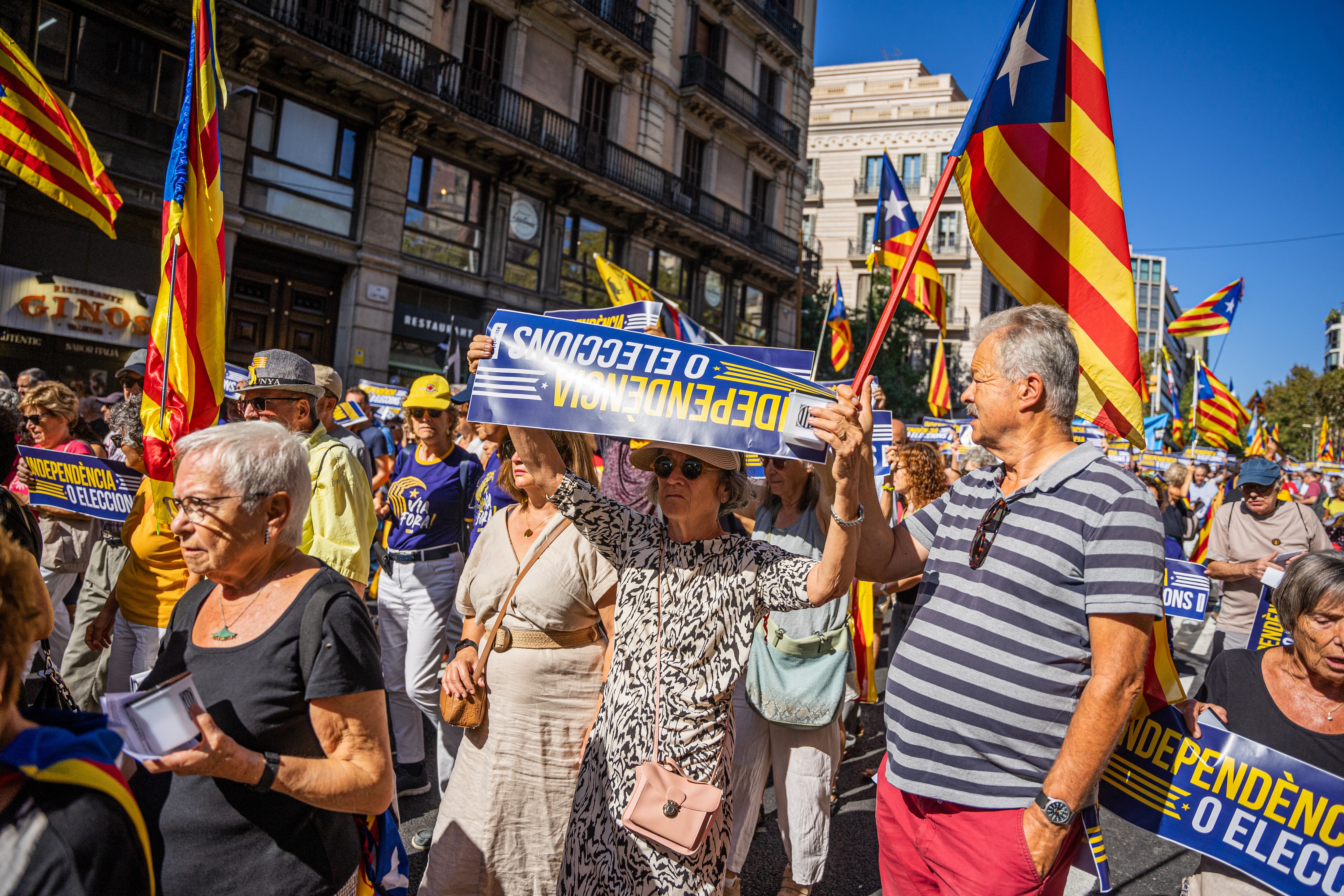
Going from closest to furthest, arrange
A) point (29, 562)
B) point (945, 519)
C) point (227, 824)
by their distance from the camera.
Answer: point (29, 562) < point (227, 824) < point (945, 519)

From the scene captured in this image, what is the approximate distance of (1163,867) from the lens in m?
4.19

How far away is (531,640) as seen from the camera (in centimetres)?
297

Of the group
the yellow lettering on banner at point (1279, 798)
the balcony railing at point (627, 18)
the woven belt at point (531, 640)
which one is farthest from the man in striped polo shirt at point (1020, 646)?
the balcony railing at point (627, 18)

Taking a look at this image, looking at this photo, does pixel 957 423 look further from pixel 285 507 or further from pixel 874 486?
pixel 285 507

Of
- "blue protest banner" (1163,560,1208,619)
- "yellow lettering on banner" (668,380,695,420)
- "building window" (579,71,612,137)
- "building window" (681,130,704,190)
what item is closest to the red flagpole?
"yellow lettering on banner" (668,380,695,420)

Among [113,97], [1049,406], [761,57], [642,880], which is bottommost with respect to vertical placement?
[642,880]

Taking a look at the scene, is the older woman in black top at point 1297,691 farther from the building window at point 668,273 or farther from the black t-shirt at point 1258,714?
the building window at point 668,273

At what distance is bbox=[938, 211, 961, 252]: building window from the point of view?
136 feet

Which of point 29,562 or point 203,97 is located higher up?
point 203,97

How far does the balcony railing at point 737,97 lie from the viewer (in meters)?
22.8

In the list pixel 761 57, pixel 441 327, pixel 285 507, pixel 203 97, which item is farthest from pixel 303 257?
pixel 761 57

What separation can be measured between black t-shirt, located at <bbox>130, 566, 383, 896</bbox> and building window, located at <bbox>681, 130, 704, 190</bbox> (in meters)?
23.0

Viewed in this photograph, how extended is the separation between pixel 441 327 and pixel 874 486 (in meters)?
15.9

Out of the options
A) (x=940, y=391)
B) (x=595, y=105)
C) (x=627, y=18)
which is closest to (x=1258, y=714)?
(x=940, y=391)
